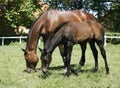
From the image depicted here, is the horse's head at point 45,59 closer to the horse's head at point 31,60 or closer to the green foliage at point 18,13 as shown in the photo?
the horse's head at point 31,60

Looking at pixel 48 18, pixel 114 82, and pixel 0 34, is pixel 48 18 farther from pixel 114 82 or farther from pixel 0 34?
pixel 0 34

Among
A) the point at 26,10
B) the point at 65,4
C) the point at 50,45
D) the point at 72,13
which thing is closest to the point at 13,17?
the point at 26,10

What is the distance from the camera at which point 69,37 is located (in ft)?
32.0

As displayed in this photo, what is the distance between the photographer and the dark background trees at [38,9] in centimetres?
3291

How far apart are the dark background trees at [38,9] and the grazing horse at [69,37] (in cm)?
2259

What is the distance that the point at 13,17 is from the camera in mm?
32812

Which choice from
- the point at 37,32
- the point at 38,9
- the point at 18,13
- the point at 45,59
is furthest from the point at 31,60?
the point at 38,9

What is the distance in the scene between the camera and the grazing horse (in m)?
9.65

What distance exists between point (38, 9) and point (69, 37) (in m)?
→ 27.1

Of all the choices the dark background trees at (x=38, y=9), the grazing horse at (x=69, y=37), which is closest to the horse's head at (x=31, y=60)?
the grazing horse at (x=69, y=37)

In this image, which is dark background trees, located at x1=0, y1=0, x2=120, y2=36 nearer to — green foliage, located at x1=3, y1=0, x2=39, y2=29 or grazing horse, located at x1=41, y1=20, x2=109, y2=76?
green foliage, located at x1=3, y1=0, x2=39, y2=29

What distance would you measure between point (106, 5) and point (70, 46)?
2979cm

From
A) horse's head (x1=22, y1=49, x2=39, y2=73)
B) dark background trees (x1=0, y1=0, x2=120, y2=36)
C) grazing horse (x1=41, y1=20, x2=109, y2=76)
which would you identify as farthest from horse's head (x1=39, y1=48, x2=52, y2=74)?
dark background trees (x1=0, y1=0, x2=120, y2=36)

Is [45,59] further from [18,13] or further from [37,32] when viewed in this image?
[18,13]
